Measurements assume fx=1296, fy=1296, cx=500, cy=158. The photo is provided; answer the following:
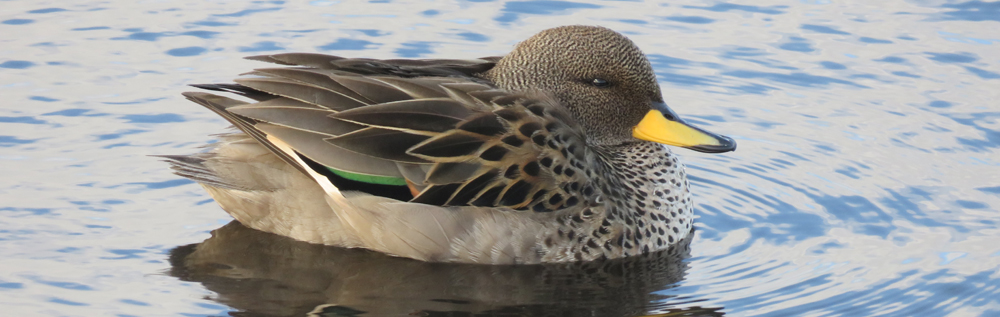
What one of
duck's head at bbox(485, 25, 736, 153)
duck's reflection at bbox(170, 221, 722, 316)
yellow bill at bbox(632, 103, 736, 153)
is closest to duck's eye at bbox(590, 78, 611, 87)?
duck's head at bbox(485, 25, 736, 153)

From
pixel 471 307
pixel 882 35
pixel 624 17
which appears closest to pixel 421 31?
pixel 624 17

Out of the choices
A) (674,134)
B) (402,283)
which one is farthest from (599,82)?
(402,283)

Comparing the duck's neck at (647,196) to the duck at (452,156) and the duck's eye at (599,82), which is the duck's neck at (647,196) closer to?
the duck at (452,156)

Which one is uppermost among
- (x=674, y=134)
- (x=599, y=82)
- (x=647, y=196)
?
(x=599, y=82)

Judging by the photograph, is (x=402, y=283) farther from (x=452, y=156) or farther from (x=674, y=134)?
(x=674, y=134)

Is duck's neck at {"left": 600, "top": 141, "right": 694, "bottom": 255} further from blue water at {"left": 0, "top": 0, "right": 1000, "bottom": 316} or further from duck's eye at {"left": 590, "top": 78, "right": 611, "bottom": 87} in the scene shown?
duck's eye at {"left": 590, "top": 78, "right": 611, "bottom": 87}

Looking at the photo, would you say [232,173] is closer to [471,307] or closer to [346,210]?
[346,210]
